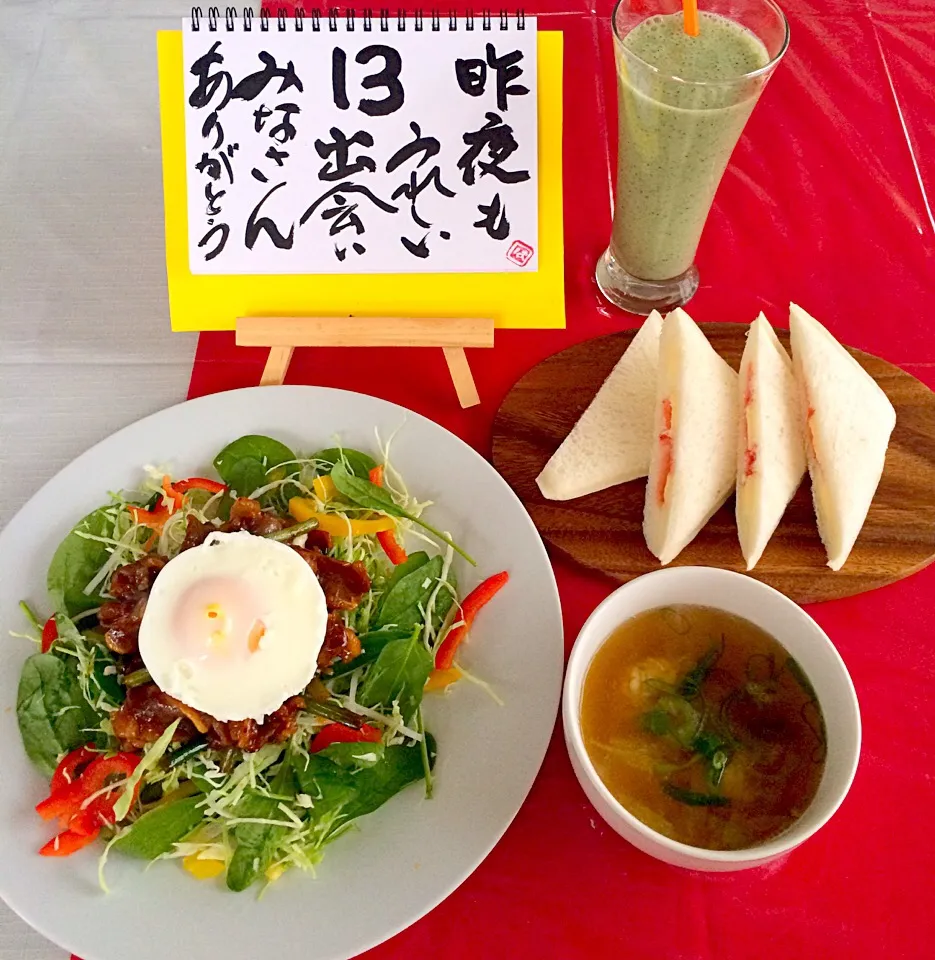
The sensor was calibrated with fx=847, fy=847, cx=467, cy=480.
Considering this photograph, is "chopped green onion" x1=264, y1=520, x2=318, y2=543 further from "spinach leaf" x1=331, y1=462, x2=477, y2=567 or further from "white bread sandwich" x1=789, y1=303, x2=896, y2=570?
A: "white bread sandwich" x1=789, y1=303, x2=896, y2=570

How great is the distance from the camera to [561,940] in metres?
1.32

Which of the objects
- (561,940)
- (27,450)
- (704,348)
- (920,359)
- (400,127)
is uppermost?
(400,127)

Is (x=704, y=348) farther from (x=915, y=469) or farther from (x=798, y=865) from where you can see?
(x=798, y=865)

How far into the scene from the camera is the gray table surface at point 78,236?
1.93 metres

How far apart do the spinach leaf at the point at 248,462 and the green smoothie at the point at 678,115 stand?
3.12 feet

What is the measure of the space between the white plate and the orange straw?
0.90 metres

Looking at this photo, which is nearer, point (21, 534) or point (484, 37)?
point (21, 534)

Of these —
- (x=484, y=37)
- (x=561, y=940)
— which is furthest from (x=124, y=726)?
(x=484, y=37)

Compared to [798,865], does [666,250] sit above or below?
above

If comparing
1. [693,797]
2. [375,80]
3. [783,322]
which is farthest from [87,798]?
[783,322]

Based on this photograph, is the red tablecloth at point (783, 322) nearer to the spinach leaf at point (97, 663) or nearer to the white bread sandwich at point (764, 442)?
the white bread sandwich at point (764, 442)

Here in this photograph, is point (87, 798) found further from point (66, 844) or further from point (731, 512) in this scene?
point (731, 512)

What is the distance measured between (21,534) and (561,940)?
116 cm

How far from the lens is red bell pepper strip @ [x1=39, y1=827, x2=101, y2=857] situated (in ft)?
4.14
